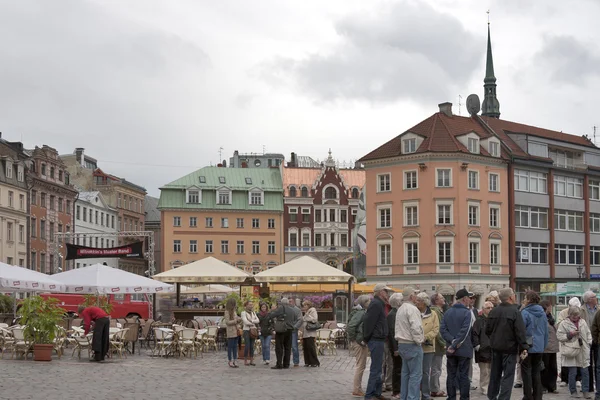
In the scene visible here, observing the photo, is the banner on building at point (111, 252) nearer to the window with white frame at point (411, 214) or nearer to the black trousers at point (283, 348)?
the window with white frame at point (411, 214)

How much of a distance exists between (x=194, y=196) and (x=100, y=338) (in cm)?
7156

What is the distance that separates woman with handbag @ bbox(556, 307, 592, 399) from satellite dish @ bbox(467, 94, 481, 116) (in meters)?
58.7

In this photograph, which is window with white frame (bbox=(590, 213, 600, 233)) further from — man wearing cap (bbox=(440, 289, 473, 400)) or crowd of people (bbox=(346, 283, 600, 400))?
man wearing cap (bbox=(440, 289, 473, 400))

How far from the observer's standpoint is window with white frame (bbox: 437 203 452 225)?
66.7m

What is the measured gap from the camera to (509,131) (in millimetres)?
72875

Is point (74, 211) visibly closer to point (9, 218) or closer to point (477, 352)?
point (9, 218)

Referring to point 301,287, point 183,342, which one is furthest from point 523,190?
point 183,342

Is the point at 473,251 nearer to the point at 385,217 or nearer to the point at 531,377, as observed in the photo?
the point at 385,217

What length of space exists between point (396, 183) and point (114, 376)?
1948 inches

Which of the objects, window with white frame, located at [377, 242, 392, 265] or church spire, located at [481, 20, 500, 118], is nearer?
window with white frame, located at [377, 242, 392, 265]

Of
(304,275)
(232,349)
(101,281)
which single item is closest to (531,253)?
(304,275)

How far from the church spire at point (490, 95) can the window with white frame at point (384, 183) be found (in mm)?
21042

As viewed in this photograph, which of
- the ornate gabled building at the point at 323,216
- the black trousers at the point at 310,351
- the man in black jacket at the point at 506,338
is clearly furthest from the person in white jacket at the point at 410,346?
the ornate gabled building at the point at 323,216

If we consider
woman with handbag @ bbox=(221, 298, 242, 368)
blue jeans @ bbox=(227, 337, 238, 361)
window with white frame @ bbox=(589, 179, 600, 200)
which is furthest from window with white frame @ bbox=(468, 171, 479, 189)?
blue jeans @ bbox=(227, 337, 238, 361)
